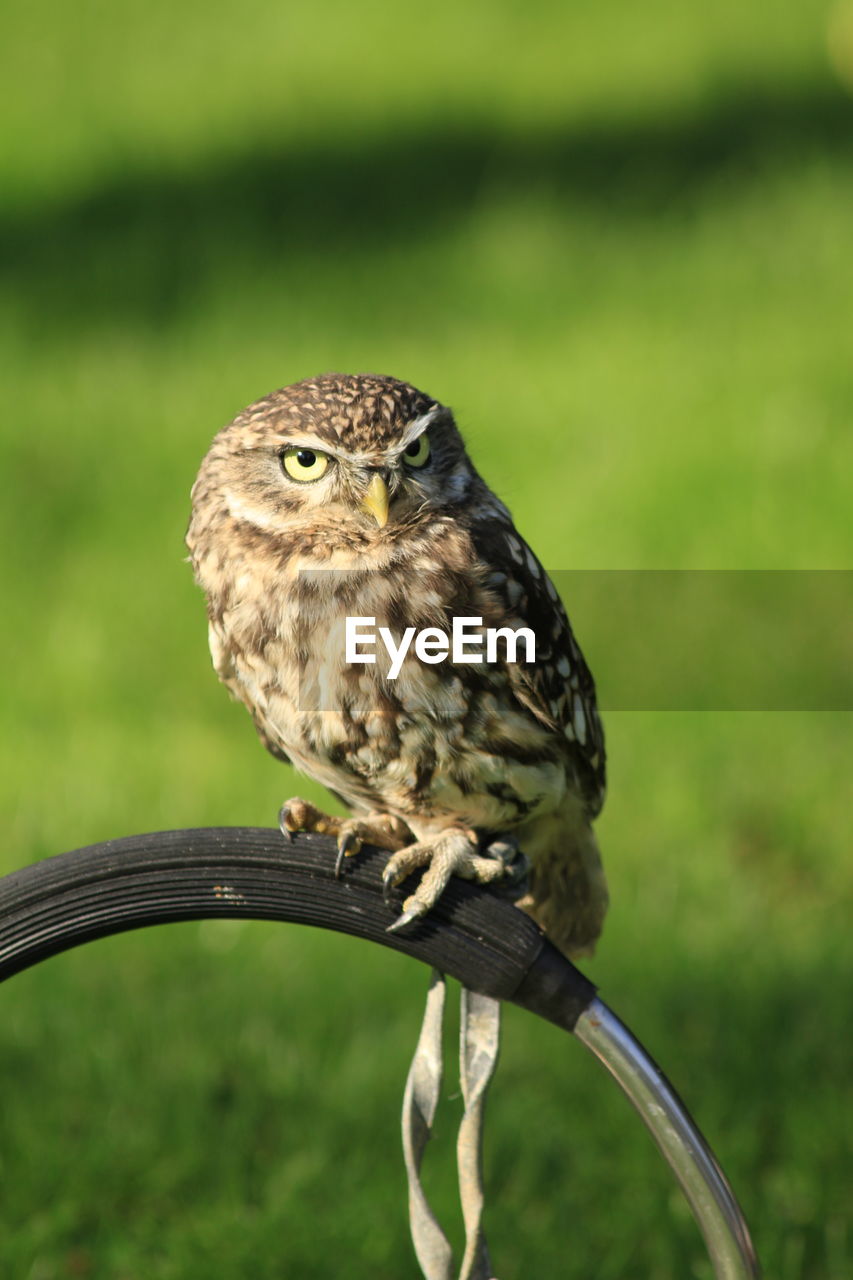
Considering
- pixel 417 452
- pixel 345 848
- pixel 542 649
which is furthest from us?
pixel 542 649

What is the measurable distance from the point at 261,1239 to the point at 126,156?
6.43 m

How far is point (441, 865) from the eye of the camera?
1.99 metres

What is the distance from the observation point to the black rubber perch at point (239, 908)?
5.79ft

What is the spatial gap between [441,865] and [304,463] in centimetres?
60

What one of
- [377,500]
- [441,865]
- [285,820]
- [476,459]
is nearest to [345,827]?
[285,820]

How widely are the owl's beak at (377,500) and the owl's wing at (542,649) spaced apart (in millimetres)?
180

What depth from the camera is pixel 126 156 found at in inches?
320

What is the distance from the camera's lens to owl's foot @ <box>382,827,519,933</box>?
1.83 meters

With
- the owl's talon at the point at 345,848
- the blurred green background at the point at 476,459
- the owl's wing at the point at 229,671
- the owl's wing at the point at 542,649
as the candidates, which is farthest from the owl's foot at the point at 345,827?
the blurred green background at the point at 476,459

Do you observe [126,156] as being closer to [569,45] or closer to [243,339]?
[243,339]

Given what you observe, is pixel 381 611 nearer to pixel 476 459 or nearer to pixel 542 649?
pixel 542 649

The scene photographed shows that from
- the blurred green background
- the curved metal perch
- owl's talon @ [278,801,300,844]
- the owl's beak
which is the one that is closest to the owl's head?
the owl's beak

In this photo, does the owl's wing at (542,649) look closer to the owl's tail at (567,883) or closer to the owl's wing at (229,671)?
the owl's tail at (567,883)

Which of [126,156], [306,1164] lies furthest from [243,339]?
[306,1164]
